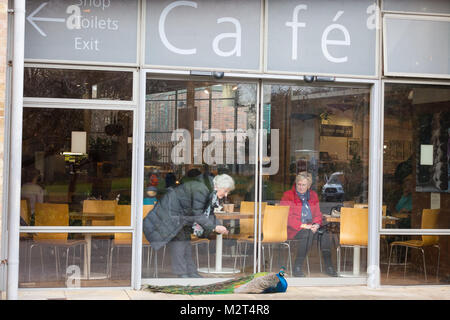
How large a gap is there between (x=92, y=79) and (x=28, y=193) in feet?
5.60

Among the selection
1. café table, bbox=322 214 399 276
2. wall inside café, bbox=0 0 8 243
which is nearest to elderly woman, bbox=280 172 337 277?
café table, bbox=322 214 399 276

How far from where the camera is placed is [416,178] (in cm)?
927

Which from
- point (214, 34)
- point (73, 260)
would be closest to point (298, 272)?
point (73, 260)

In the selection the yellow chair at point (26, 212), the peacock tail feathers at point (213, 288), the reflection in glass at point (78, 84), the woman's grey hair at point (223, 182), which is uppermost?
the reflection in glass at point (78, 84)

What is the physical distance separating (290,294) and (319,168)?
74.2 inches

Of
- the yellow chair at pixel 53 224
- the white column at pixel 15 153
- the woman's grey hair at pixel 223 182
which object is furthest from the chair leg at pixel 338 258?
the white column at pixel 15 153

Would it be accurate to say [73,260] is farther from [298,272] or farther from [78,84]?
[298,272]

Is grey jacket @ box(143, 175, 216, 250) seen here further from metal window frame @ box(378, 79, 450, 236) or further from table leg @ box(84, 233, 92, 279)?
metal window frame @ box(378, 79, 450, 236)

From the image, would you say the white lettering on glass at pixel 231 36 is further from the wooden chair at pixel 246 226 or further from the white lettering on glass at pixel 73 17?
the wooden chair at pixel 246 226

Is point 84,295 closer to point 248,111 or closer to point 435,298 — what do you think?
point 248,111

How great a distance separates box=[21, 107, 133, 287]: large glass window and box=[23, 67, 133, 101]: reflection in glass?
0.70 ft

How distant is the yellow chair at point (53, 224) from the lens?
829 cm

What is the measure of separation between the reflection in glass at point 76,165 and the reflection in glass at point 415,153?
374 cm

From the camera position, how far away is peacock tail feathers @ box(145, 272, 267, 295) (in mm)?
8406
